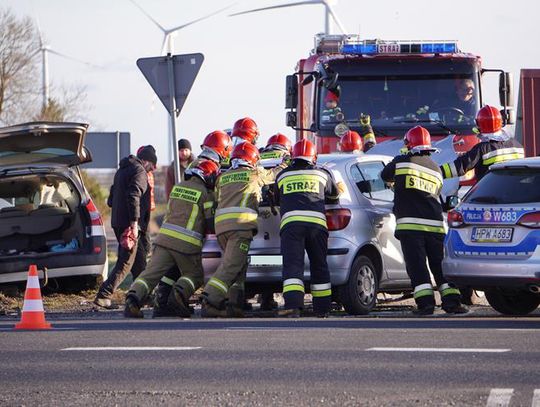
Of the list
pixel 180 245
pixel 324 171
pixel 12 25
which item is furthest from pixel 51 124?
pixel 12 25

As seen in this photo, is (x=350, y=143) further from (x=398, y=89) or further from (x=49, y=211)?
(x=49, y=211)

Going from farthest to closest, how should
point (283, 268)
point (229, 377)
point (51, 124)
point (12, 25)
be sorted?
1. point (12, 25)
2. point (51, 124)
3. point (283, 268)
4. point (229, 377)

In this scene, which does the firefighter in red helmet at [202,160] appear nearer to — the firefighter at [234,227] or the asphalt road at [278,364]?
the firefighter at [234,227]

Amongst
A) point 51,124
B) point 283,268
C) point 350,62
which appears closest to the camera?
point 283,268

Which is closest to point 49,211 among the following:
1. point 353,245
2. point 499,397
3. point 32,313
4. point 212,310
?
point 212,310

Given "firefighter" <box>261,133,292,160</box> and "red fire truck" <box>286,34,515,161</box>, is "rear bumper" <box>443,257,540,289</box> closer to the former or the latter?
"firefighter" <box>261,133,292,160</box>

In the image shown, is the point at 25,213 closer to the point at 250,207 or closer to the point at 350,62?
the point at 250,207

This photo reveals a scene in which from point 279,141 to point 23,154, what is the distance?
284 centimetres

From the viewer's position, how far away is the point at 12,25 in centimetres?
4634

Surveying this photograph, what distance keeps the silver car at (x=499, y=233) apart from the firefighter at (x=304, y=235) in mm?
1174

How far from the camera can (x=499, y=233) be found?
13266 millimetres

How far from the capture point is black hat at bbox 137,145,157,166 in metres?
17.3

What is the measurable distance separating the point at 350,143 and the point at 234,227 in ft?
13.0

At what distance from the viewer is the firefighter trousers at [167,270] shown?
1470 cm
